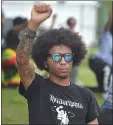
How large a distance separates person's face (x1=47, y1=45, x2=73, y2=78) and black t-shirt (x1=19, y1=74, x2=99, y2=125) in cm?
9

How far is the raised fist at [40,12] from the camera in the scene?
355 centimetres

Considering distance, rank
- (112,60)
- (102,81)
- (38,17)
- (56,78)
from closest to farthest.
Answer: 1. (38,17)
2. (56,78)
3. (112,60)
4. (102,81)

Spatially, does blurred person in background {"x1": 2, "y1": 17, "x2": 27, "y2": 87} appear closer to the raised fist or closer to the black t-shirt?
the black t-shirt

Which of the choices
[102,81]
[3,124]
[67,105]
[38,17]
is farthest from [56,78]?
[102,81]

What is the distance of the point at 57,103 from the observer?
3742 millimetres

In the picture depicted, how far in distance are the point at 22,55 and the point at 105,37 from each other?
267 inches

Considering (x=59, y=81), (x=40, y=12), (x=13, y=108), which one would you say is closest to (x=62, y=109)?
(x=59, y=81)

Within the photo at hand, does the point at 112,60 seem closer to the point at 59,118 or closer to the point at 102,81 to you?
the point at 102,81

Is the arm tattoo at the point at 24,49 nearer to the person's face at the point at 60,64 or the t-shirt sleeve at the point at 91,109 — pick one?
the person's face at the point at 60,64

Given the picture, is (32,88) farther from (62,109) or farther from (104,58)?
(104,58)

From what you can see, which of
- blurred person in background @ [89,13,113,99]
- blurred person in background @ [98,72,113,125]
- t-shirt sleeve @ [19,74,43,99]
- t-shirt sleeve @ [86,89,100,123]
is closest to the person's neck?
t-shirt sleeve @ [19,74,43,99]

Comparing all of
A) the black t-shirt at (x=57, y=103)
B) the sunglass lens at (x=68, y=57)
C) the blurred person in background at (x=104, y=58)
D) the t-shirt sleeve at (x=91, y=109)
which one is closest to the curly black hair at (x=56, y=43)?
the sunglass lens at (x=68, y=57)

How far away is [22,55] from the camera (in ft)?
12.4

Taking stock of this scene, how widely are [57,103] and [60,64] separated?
33 cm
